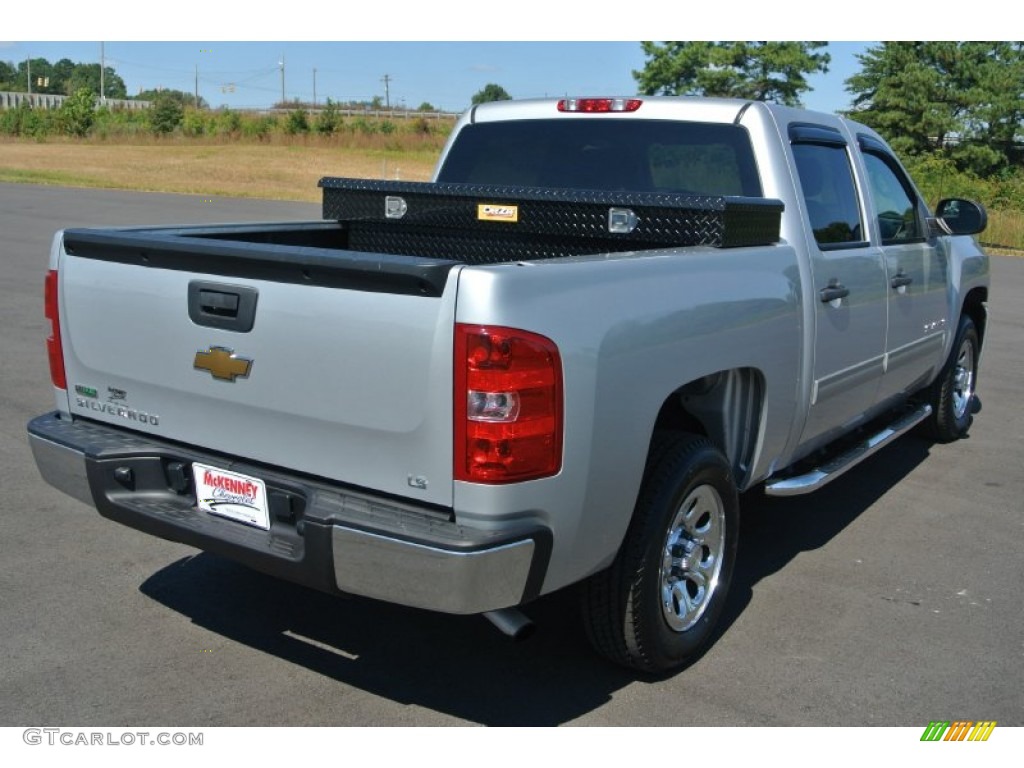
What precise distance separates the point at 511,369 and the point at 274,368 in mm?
810

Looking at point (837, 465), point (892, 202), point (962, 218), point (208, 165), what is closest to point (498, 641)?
point (837, 465)

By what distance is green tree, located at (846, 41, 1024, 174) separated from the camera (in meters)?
38.0

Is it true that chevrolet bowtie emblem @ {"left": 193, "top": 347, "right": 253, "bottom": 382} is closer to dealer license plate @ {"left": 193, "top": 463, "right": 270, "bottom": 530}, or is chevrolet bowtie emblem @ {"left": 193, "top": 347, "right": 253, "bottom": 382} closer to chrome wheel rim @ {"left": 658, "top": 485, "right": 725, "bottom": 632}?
dealer license plate @ {"left": 193, "top": 463, "right": 270, "bottom": 530}

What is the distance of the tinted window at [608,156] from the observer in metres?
4.82

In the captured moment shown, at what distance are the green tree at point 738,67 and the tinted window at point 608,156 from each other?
42013 mm

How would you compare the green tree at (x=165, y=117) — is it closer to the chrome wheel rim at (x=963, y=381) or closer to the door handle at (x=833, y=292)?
the chrome wheel rim at (x=963, y=381)

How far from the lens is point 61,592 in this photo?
4309mm

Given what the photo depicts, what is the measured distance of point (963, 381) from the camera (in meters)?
7.34

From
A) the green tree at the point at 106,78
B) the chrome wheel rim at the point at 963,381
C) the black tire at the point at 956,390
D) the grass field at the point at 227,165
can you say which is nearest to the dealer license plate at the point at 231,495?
the black tire at the point at 956,390

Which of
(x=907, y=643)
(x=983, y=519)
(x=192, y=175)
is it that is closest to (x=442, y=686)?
(x=907, y=643)

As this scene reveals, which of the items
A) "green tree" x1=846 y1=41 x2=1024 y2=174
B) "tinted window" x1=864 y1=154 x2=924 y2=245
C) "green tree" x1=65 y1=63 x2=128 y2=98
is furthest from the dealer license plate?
"green tree" x1=65 y1=63 x2=128 y2=98

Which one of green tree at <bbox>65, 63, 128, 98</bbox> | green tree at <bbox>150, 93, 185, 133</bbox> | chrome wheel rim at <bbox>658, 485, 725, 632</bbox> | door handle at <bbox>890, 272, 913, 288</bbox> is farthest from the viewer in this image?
green tree at <bbox>65, 63, 128, 98</bbox>

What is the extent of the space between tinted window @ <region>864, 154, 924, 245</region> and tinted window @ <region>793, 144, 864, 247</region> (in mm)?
295
